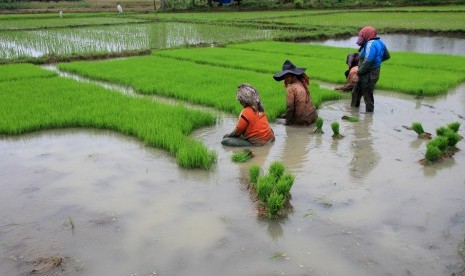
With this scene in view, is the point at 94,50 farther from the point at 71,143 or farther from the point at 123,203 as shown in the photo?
the point at 123,203

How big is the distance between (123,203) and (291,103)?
2897 mm

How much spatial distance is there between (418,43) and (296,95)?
1289 cm

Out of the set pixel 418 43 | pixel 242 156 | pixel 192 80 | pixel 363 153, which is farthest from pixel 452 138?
pixel 418 43

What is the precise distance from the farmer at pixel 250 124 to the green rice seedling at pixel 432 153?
1816 millimetres

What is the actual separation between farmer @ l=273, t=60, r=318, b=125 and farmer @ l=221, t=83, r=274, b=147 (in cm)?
70

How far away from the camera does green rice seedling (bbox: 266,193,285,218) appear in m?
3.68

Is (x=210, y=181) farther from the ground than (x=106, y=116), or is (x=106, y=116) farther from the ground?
(x=106, y=116)

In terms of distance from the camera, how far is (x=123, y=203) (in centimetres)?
404

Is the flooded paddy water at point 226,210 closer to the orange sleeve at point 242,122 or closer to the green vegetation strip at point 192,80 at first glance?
the orange sleeve at point 242,122

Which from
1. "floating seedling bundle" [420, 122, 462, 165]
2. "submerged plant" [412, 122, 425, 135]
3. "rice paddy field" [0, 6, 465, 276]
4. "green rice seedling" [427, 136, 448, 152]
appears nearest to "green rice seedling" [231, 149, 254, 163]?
"rice paddy field" [0, 6, 465, 276]

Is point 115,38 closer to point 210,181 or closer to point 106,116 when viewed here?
point 106,116

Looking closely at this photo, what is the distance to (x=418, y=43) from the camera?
55.1ft

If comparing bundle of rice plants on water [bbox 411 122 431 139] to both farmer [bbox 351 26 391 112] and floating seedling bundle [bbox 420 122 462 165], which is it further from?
farmer [bbox 351 26 391 112]

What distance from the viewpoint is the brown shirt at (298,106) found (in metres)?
5.92
